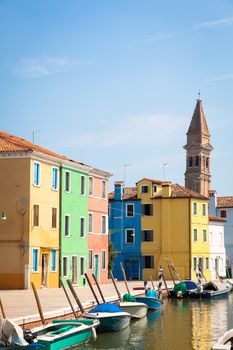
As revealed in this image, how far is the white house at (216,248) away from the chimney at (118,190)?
1025 centimetres

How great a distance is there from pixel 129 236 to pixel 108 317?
36765 millimetres

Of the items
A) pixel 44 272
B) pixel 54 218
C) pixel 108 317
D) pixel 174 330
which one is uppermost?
pixel 54 218

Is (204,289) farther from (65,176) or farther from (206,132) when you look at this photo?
(206,132)

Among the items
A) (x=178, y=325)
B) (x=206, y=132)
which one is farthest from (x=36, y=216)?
(x=206, y=132)

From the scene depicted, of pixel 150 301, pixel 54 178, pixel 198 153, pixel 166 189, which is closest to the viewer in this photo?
pixel 150 301

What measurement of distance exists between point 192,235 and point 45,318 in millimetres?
38157

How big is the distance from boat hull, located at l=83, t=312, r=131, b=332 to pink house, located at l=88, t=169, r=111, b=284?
22.9m

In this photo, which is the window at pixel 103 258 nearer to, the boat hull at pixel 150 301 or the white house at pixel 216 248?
the white house at pixel 216 248

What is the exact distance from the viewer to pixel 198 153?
384 feet

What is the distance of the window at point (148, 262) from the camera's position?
63.0 m

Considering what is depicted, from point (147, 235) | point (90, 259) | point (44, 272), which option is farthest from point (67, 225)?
point (147, 235)

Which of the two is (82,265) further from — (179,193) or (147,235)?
(179,193)

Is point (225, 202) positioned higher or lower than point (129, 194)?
higher

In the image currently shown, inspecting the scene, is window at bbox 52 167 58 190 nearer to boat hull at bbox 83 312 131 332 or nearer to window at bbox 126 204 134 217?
window at bbox 126 204 134 217
